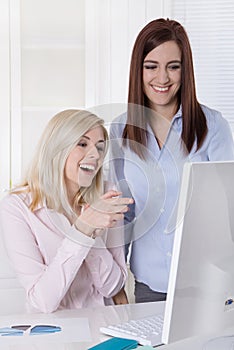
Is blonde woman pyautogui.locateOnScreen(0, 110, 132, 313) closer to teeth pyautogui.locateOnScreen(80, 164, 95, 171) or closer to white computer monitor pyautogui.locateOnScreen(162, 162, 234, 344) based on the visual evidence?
teeth pyautogui.locateOnScreen(80, 164, 95, 171)

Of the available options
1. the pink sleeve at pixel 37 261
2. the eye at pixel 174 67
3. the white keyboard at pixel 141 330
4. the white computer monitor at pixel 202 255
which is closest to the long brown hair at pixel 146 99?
the eye at pixel 174 67

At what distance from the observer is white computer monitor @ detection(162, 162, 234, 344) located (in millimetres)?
1153

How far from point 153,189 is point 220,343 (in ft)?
2.14

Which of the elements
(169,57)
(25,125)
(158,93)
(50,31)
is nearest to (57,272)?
(158,93)

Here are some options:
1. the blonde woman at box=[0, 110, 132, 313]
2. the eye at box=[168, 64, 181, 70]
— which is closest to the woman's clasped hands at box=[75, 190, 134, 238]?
the blonde woman at box=[0, 110, 132, 313]

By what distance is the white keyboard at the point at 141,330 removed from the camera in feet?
4.50

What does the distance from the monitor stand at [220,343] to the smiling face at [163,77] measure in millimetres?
852

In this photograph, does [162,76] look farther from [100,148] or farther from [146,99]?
[100,148]

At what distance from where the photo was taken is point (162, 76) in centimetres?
215

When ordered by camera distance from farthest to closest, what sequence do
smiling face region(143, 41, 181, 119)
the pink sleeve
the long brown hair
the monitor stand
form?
smiling face region(143, 41, 181, 119)
the long brown hair
the pink sleeve
the monitor stand

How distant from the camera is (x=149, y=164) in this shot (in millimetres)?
1966

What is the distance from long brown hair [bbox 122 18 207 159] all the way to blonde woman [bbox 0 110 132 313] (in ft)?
0.48

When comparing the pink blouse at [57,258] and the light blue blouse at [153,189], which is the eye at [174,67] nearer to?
the light blue blouse at [153,189]

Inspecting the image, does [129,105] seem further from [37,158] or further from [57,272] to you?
[57,272]
